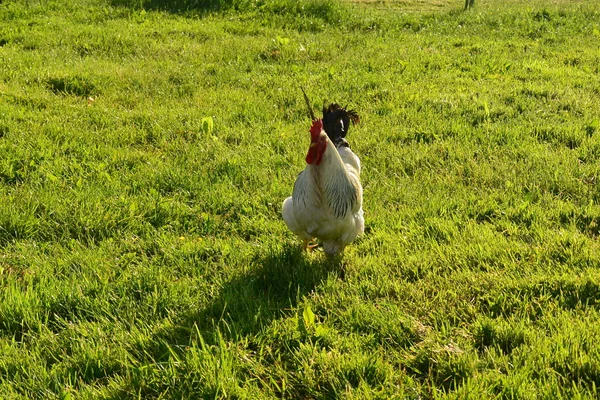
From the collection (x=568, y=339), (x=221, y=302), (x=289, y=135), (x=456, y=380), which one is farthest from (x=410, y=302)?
(x=289, y=135)

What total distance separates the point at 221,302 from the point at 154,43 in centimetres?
717

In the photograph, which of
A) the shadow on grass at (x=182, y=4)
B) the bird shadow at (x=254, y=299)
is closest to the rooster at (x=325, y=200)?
the bird shadow at (x=254, y=299)

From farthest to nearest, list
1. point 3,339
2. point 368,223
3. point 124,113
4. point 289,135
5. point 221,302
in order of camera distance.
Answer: point 124,113 < point 289,135 < point 368,223 < point 221,302 < point 3,339

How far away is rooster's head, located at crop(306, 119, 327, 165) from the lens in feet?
11.2

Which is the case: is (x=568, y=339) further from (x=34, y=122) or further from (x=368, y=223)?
(x=34, y=122)

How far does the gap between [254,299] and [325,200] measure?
786 mm

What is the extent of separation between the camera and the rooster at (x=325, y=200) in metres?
3.49

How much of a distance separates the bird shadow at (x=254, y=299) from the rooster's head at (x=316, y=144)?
760 millimetres

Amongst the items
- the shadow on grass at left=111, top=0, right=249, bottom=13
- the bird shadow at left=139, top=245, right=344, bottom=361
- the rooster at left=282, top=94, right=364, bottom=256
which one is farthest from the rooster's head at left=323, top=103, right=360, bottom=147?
the shadow on grass at left=111, top=0, right=249, bottom=13

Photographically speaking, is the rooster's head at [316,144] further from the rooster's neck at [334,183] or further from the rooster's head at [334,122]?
the rooster's head at [334,122]

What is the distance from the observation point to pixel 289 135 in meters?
5.93

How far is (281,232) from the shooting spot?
4211 mm

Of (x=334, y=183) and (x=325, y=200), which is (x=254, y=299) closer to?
(x=325, y=200)

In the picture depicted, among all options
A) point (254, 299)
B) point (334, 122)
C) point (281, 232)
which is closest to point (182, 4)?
point (334, 122)
